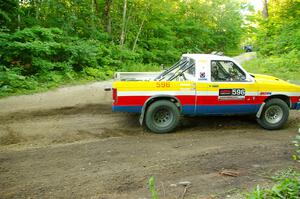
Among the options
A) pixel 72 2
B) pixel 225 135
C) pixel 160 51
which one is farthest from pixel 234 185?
pixel 160 51

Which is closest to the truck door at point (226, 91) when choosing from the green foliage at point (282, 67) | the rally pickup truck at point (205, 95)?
the rally pickup truck at point (205, 95)

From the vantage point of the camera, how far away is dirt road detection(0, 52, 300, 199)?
5.03 metres

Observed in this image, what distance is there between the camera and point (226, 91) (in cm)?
788

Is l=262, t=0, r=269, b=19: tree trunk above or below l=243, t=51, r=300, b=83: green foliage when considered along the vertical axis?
above

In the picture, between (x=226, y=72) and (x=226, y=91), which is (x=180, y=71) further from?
(x=226, y=91)

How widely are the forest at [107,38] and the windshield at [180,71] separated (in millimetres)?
5451

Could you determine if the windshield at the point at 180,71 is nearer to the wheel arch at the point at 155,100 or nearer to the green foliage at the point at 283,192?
the wheel arch at the point at 155,100

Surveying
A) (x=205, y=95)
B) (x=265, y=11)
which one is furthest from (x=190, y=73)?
(x=265, y=11)

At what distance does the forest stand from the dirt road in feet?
12.7

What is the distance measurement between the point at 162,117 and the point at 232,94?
178cm

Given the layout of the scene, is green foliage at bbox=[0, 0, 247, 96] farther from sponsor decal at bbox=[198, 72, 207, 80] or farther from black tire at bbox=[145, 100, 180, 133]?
sponsor decal at bbox=[198, 72, 207, 80]

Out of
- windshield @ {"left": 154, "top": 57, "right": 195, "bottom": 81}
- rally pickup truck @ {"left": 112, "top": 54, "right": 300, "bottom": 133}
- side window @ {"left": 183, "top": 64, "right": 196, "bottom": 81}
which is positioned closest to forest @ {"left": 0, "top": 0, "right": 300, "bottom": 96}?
windshield @ {"left": 154, "top": 57, "right": 195, "bottom": 81}

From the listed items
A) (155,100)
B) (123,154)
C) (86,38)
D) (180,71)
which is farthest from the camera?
(86,38)

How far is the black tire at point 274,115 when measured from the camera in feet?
26.9
